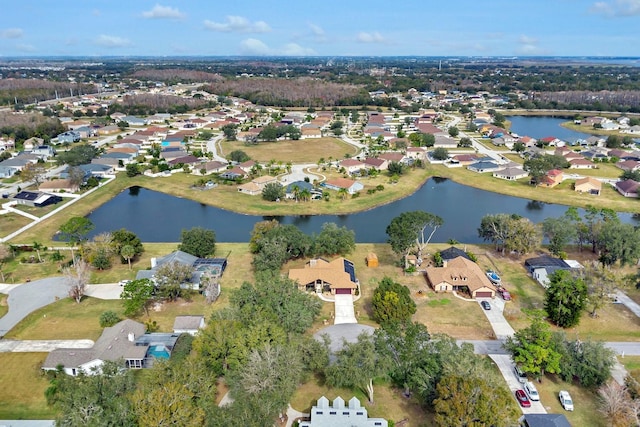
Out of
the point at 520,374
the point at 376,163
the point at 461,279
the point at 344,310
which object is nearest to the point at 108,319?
the point at 344,310

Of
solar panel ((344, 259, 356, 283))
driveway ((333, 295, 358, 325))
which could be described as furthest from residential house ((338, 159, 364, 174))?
driveway ((333, 295, 358, 325))

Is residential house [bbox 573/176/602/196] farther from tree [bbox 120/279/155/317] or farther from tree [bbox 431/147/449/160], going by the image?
tree [bbox 120/279/155/317]

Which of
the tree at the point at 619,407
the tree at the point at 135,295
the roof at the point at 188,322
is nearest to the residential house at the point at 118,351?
the roof at the point at 188,322

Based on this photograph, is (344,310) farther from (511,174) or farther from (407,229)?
(511,174)

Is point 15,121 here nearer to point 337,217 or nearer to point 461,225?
point 337,217

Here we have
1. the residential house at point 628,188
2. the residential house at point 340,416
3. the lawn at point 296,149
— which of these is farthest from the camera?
the lawn at point 296,149

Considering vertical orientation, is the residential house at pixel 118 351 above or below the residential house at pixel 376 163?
below

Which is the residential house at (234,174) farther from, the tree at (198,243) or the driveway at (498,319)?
the driveway at (498,319)
